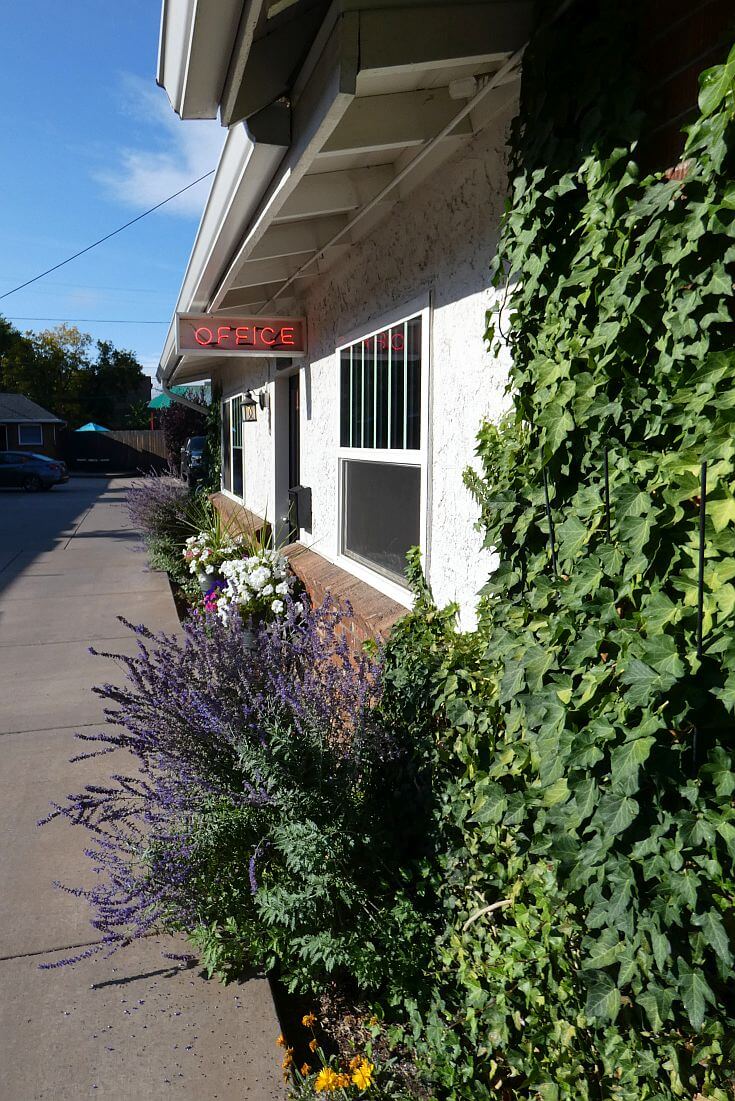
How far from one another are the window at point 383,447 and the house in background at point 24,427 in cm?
4098

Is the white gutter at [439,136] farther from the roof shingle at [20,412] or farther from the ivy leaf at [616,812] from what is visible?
the roof shingle at [20,412]

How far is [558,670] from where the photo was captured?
2266 mm

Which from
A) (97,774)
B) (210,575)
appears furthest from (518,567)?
(210,575)

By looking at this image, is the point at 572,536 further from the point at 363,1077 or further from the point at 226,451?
the point at 226,451

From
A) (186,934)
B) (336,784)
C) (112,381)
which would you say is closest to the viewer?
(336,784)

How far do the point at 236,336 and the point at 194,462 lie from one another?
13424 millimetres

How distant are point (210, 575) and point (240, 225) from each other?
4721mm

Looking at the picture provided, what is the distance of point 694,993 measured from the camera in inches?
70.7

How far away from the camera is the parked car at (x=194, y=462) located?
17670 millimetres

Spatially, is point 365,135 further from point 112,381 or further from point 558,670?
point 112,381

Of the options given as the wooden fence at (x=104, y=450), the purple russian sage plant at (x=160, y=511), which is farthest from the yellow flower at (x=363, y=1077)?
the wooden fence at (x=104, y=450)

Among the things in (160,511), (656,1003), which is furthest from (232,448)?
(656,1003)

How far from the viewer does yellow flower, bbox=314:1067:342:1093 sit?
7.39ft

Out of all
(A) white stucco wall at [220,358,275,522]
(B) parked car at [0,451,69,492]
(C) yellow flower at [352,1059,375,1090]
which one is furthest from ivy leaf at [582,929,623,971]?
(B) parked car at [0,451,69,492]
